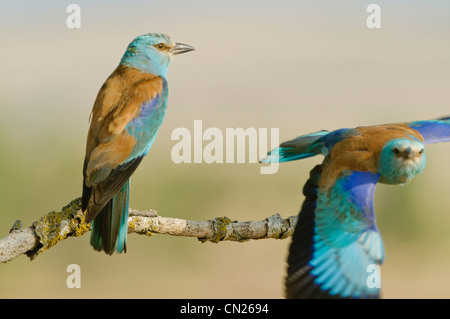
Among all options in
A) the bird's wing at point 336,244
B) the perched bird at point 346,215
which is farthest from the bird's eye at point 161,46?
the bird's wing at point 336,244

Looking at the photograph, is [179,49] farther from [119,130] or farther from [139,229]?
[139,229]

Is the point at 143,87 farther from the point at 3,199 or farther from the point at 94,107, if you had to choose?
the point at 3,199

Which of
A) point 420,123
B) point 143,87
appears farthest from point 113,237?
point 420,123

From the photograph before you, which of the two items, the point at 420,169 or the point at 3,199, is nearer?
the point at 420,169

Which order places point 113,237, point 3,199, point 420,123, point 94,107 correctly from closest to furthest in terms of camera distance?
point 113,237 → point 94,107 → point 420,123 → point 3,199

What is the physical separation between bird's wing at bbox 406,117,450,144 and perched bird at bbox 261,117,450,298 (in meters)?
0.29

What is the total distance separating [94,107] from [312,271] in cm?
156

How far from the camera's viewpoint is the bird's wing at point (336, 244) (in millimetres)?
3445

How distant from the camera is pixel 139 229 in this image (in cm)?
374

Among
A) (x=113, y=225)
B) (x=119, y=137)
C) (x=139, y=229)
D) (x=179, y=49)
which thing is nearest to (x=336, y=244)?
(x=139, y=229)

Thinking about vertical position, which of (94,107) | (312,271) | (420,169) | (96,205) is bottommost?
(312,271)

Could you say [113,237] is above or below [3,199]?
below

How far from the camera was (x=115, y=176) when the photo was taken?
358cm

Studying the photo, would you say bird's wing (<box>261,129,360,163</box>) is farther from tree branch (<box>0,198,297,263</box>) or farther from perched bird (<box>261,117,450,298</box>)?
tree branch (<box>0,198,297,263</box>)
